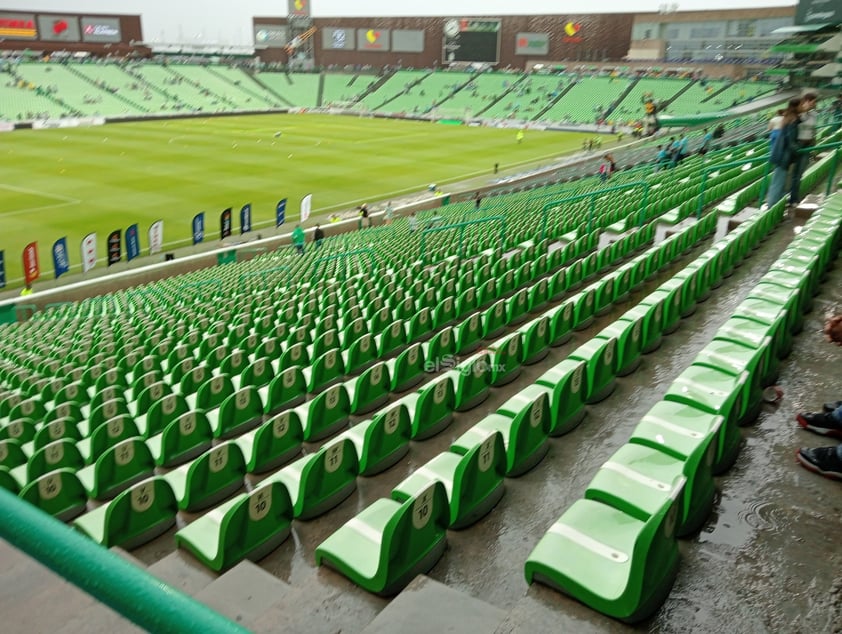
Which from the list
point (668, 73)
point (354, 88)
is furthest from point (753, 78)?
point (354, 88)

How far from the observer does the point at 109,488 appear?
206 inches

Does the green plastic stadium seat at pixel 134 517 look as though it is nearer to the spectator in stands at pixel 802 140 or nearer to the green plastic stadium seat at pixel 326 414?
the green plastic stadium seat at pixel 326 414

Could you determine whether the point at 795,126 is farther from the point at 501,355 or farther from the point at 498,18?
the point at 498,18

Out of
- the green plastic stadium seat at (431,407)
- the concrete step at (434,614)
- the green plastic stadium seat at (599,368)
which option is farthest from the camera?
the green plastic stadium seat at (599,368)

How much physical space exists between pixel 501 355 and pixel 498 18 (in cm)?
8543

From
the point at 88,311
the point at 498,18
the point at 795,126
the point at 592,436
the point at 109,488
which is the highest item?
the point at 498,18

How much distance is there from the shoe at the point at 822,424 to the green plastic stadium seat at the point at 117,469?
5118 millimetres

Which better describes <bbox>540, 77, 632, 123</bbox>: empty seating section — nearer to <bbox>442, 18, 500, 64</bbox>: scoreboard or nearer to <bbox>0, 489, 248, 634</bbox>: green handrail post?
<bbox>442, 18, 500, 64</bbox>: scoreboard

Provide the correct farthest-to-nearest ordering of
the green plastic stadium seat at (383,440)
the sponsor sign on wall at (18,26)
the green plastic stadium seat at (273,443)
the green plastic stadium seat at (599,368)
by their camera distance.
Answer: the sponsor sign on wall at (18,26), the green plastic stadium seat at (599,368), the green plastic stadium seat at (273,443), the green plastic stadium seat at (383,440)

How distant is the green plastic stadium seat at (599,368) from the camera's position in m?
5.37

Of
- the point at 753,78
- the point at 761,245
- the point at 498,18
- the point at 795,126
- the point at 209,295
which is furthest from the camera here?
the point at 498,18

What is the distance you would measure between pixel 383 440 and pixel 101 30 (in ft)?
299

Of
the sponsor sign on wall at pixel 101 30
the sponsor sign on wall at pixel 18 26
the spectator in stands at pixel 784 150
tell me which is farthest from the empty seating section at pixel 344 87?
the spectator in stands at pixel 784 150

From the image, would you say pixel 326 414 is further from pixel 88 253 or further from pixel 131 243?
pixel 131 243
